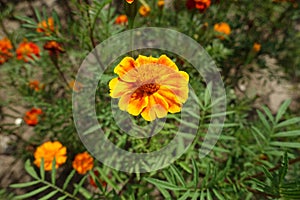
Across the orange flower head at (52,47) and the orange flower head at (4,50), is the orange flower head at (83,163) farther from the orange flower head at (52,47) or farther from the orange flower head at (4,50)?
the orange flower head at (4,50)

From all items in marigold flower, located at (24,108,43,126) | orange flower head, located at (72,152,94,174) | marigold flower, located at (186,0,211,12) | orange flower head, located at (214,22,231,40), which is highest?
orange flower head, located at (214,22,231,40)

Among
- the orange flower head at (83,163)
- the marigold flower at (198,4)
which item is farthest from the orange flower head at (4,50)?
the marigold flower at (198,4)

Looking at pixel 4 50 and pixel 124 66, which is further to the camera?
pixel 4 50

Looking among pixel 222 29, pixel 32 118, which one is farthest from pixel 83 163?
pixel 222 29

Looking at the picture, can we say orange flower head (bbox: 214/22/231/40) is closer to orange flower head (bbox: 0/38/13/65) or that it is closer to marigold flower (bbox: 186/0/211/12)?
marigold flower (bbox: 186/0/211/12)

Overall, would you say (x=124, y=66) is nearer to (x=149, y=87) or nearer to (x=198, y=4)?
(x=149, y=87)

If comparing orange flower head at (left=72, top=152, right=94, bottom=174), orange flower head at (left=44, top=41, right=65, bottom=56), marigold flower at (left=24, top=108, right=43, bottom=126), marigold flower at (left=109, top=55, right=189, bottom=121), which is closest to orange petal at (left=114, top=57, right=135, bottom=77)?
marigold flower at (left=109, top=55, right=189, bottom=121)
